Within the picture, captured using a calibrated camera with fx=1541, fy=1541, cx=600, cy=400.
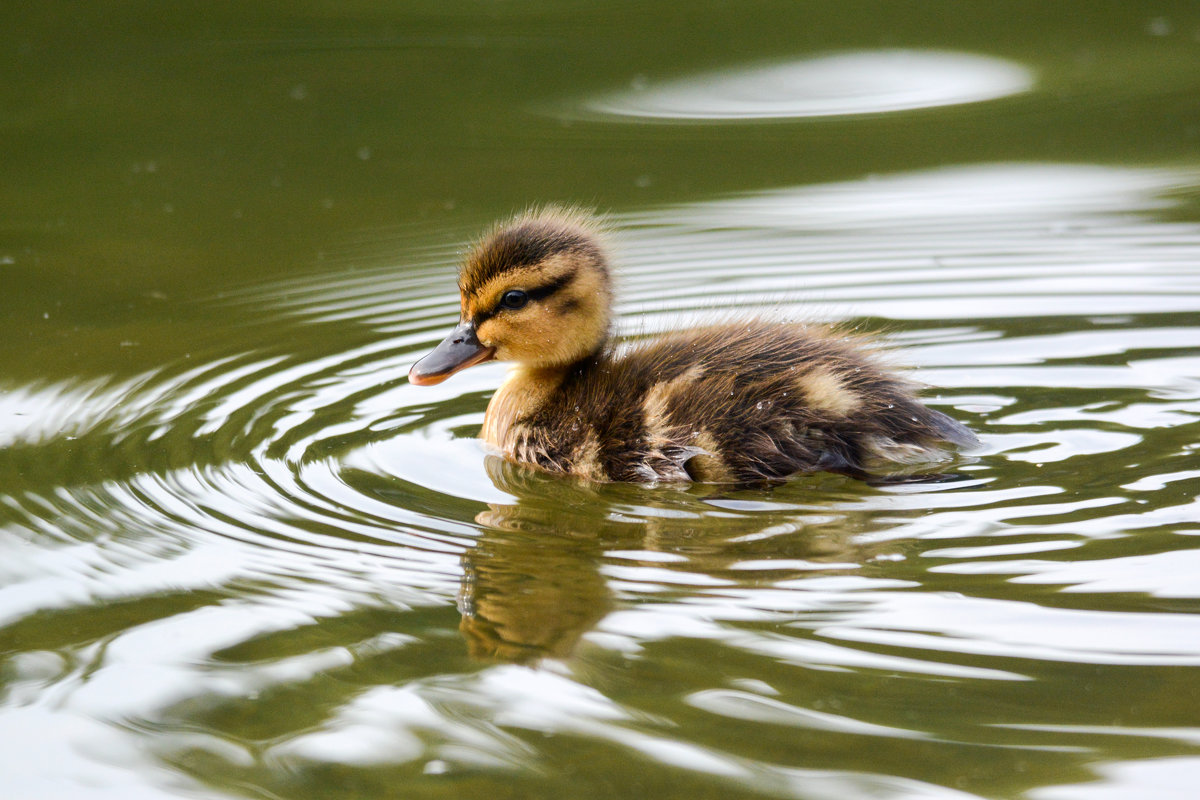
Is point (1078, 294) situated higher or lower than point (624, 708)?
higher

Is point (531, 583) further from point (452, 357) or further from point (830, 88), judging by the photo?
point (830, 88)

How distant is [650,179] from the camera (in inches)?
261

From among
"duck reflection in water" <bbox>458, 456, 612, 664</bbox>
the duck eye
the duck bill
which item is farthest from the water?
the duck eye

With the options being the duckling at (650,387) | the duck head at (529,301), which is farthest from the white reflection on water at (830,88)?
the duck head at (529,301)

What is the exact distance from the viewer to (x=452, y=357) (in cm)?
414

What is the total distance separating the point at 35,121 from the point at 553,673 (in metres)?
5.45

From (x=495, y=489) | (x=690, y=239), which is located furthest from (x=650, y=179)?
(x=495, y=489)

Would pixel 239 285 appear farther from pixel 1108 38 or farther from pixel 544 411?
pixel 1108 38

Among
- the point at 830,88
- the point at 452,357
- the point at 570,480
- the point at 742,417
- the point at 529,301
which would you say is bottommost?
the point at 570,480

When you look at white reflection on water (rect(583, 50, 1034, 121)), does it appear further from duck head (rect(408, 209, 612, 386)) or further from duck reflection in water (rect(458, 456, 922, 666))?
duck reflection in water (rect(458, 456, 922, 666))

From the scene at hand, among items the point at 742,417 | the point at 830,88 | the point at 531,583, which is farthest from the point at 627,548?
the point at 830,88

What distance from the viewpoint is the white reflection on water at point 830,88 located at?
7195mm

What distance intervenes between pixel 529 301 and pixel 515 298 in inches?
1.6

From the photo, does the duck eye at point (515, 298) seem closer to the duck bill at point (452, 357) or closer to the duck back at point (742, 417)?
the duck bill at point (452, 357)
